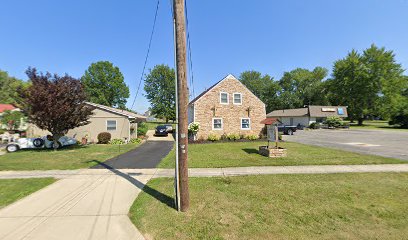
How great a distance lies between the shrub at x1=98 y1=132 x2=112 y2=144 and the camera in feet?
68.4

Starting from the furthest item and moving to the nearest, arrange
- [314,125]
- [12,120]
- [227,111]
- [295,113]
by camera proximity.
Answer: [295,113], [314,125], [12,120], [227,111]

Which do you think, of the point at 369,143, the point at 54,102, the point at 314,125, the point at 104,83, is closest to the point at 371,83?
the point at 314,125

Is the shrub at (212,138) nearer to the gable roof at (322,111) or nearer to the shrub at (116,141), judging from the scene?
the shrub at (116,141)

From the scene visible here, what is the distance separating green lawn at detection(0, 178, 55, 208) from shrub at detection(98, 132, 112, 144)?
12700 mm

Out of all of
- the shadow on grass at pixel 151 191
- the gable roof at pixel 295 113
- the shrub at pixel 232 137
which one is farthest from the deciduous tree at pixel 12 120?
the gable roof at pixel 295 113

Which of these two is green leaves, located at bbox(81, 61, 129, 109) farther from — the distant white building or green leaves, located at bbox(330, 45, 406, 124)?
green leaves, located at bbox(330, 45, 406, 124)

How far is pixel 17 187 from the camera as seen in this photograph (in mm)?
7461

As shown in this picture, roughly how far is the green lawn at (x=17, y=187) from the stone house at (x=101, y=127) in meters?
13.8

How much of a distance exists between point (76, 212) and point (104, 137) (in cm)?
1693

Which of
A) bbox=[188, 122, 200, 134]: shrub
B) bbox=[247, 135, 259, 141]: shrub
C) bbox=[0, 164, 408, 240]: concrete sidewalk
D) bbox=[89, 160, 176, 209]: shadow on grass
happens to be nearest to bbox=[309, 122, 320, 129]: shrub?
bbox=[247, 135, 259, 141]: shrub

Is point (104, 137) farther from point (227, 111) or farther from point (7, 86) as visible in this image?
point (7, 86)

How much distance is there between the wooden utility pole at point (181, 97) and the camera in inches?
214

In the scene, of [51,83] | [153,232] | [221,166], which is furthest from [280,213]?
[51,83]

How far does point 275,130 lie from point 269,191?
737cm
